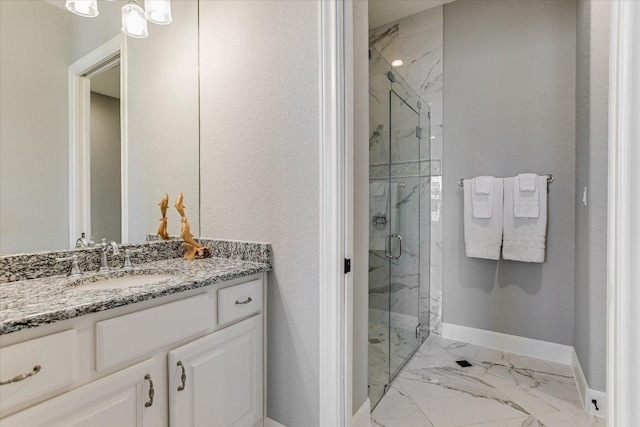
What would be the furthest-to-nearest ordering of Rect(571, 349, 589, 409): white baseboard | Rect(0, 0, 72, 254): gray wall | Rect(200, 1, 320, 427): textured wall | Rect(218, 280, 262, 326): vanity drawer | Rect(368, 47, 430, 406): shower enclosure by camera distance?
1. Rect(368, 47, 430, 406): shower enclosure
2. Rect(571, 349, 589, 409): white baseboard
3. Rect(200, 1, 320, 427): textured wall
4. Rect(218, 280, 262, 326): vanity drawer
5. Rect(0, 0, 72, 254): gray wall

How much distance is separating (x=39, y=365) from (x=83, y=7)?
1.46 meters

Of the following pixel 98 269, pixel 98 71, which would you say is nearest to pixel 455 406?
pixel 98 269

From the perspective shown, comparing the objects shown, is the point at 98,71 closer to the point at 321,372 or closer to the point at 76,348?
the point at 76,348

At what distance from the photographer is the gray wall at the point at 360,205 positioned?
1.61 meters

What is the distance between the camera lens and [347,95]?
4.76 ft

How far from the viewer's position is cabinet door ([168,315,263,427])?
3.97ft

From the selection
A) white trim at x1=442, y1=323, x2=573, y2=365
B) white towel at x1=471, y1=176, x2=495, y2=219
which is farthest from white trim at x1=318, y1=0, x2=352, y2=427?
white trim at x1=442, y1=323, x2=573, y2=365

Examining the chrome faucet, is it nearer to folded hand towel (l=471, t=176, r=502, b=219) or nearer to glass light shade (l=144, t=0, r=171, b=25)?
glass light shade (l=144, t=0, r=171, b=25)

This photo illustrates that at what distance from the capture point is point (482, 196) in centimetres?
264

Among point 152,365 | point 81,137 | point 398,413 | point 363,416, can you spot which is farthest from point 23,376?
point 398,413

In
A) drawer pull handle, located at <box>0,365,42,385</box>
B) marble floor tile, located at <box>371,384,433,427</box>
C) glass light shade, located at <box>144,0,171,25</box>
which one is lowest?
marble floor tile, located at <box>371,384,433,427</box>

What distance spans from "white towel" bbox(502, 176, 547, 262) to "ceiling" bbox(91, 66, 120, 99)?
104 inches

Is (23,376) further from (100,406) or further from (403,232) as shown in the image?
(403,232)

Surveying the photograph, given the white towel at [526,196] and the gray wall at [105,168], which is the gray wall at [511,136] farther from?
Answer: the gray wall at [105,168]
